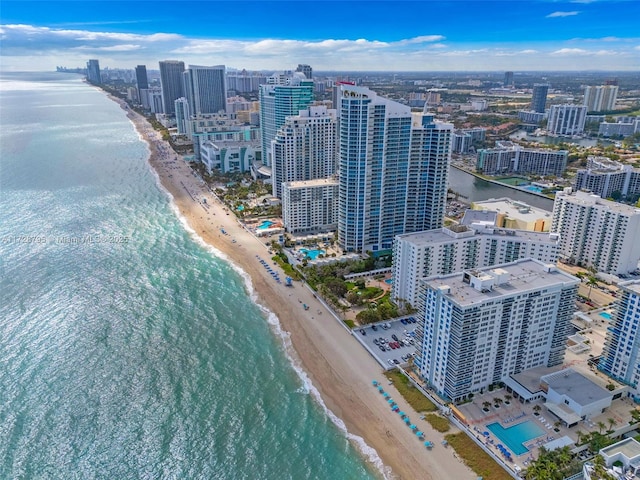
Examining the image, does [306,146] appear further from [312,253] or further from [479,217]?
[479,217]

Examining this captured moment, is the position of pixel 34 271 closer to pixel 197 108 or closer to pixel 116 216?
pixel 116 216

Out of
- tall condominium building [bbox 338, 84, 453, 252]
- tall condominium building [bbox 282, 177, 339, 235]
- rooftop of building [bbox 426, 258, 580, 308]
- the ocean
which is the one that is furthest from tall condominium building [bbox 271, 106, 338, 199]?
rooftop of building [bbox 426, 258, 580, 308]

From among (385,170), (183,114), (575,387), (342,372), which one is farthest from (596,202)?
(183,114)

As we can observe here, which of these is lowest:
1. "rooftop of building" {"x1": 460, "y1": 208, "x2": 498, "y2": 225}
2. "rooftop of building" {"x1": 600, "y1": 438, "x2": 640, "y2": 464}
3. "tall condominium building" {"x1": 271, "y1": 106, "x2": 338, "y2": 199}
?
"rooftop of building" {"x1": 600, "y1": 438, "x2": 640, "y2": 464}

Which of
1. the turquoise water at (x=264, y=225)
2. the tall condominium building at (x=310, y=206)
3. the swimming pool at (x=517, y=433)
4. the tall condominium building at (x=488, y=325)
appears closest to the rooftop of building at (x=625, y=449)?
the swimming pool at (x=517, y=433)

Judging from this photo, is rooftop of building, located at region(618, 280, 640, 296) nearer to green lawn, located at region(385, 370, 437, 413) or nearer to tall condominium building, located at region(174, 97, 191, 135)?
green lawn, located at region(385, 370, 437, 413)

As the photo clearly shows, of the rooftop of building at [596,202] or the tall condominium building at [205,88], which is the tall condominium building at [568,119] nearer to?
the rooftop of building at [596,202]
